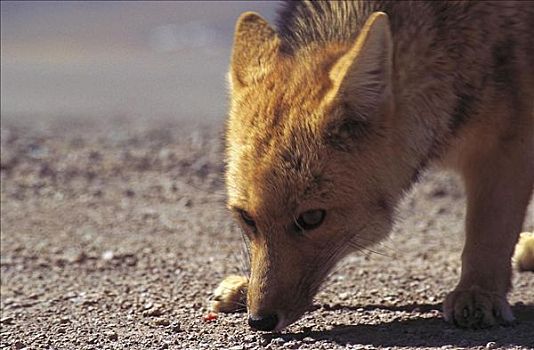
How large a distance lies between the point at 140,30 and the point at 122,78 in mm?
7346

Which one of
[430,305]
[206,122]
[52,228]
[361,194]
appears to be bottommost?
[206,122]

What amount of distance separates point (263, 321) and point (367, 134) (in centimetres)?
101

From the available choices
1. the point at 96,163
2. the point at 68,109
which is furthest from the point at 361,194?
the point at 68,109

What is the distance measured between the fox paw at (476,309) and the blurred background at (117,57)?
8424mm

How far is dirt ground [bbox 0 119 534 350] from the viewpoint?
567cm

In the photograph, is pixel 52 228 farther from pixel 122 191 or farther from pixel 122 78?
pixel 122 78

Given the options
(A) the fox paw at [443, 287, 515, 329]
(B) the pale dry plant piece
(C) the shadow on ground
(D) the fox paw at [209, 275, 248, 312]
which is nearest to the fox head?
(C) the shadow on ground

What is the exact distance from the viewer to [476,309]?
5809 millimetres

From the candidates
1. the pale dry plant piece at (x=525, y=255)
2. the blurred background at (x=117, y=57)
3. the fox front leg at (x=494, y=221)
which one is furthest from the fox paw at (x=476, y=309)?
the blurred background at (x=117, y=57)

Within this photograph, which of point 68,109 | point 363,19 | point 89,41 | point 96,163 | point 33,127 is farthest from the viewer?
point 89,41

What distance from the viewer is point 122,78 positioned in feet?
75.9

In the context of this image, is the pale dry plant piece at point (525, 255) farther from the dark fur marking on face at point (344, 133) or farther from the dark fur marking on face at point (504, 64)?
the dark fur marking on face at point (344, 133)

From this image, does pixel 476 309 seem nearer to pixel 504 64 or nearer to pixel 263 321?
pixel 263 321

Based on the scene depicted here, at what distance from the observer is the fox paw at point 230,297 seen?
6223mm
